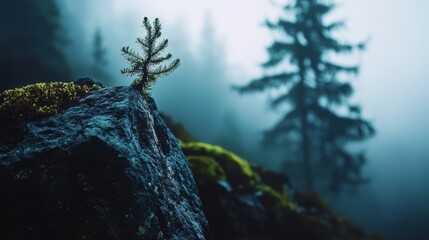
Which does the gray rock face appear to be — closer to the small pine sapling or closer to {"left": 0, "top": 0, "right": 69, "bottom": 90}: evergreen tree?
the small pine sapling

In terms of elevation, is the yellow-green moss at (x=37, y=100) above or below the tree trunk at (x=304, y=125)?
below

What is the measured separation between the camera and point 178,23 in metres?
88.7

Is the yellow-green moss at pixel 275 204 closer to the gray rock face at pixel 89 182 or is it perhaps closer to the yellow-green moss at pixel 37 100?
the gray rock face at pixel 89 182

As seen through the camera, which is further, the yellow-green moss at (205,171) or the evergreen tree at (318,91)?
the evergreen tree at (318,91)

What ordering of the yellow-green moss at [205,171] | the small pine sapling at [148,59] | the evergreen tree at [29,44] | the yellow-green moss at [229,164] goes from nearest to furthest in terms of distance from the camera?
the small pine sapling at [148,59] → the yellow-green moss at [205,171] → the yellow-green moss at [229,164] → the evergreen tree at [29,44]

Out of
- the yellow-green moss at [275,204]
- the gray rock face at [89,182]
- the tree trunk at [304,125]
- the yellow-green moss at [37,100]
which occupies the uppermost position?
the tree trunk at [304,125]

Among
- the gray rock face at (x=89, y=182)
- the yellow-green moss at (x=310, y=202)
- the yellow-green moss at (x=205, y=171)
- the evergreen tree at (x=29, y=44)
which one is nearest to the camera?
the gray rock face at (x=89, y=182)

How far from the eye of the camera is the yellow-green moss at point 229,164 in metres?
7.94

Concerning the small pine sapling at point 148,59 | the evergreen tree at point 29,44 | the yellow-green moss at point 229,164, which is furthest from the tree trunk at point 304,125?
the evergreen tree at point 29,44

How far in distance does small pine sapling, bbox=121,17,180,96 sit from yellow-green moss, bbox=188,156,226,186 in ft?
10.4

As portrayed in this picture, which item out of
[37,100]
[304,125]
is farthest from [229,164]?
[304,125]

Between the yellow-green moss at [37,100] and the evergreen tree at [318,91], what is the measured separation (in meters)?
16.2

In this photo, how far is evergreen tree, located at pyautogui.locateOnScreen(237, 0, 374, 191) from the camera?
18391 millimetres

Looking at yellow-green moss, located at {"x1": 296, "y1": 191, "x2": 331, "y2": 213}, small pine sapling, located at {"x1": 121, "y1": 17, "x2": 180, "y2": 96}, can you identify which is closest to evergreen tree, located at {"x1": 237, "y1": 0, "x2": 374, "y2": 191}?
yellow-green moss, located at {"x1": 296, "y1": 191, "x2": 331, "y2": 213}
